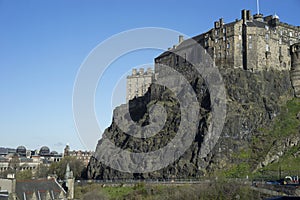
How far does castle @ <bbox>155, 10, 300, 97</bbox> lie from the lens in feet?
209

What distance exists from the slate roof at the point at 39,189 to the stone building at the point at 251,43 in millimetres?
32804

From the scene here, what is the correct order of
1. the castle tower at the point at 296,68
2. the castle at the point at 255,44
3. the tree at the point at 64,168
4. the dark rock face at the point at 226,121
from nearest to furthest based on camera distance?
1. the dark rock face at the point at 226,121
2. the castle at the point at 255,44
3. the castle tower at the point at 296,68
4. the tree at the point at 64,168

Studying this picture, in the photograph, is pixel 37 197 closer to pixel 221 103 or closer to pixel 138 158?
pixel 138 158

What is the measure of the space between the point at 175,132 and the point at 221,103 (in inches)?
294

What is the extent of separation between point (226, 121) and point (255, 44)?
566 inches

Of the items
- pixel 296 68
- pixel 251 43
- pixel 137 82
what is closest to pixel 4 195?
pixel 251 43

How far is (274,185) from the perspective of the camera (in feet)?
128

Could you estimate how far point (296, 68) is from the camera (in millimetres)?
65438

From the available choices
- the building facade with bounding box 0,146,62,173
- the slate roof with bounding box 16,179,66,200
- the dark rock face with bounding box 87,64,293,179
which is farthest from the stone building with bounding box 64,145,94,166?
the slate roof with bounding box 16,179,66,200

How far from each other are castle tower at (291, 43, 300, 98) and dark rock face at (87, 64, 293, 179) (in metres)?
0.87

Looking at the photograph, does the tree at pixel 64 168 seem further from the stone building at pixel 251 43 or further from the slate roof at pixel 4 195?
the slate roof at pixel 4 195

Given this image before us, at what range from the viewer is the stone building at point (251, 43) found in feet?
209

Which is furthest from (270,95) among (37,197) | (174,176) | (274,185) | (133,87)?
(133,87)

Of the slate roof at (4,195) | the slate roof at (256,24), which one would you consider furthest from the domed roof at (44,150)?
the slate roof at (4,195)
